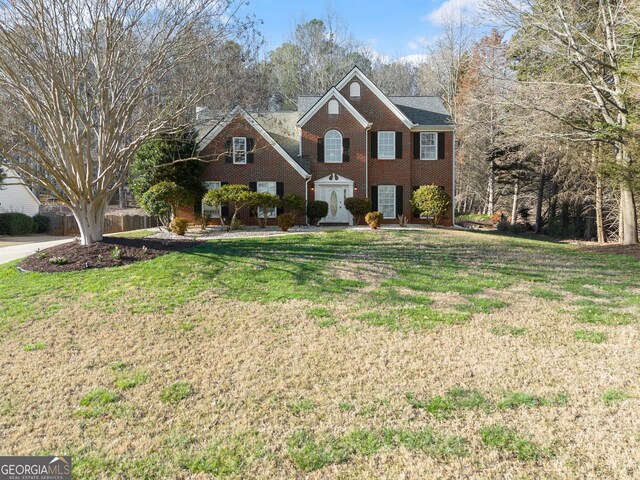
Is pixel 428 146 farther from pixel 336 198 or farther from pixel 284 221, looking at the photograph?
pixel 284 221

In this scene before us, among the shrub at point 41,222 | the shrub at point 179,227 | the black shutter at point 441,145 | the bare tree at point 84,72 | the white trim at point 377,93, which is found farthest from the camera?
the shrub at point 41,222

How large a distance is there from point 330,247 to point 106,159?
674 cm

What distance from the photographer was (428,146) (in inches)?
914

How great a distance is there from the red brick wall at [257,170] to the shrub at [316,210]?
1130 millimetres

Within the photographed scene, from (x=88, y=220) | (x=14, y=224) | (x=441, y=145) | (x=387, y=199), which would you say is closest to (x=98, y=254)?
(x=88, y=220)

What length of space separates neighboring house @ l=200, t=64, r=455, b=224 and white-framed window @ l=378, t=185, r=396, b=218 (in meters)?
0.05

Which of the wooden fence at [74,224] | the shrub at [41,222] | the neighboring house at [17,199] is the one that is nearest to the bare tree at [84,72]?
the wooden fence at [74,224]

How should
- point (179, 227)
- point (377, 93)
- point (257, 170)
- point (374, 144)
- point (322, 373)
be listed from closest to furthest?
point (322, 373)
point (179, 227)
point (257, 170)
point (374, 144)
point (377, 93)

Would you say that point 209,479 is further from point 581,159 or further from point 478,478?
point 581,159

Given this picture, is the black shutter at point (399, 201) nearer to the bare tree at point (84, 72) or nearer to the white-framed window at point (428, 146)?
the white-framed window at point (428, 146)

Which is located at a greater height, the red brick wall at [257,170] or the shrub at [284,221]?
the red brick wall at [257,170]

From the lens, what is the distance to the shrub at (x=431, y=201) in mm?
20998

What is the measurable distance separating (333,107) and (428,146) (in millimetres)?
5309

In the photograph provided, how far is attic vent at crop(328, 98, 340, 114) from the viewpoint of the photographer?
22.2 m
